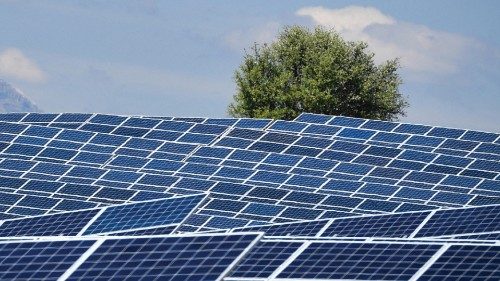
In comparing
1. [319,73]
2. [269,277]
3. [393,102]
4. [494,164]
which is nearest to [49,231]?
[269,277]

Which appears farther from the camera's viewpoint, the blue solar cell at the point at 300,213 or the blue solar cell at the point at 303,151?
the blue solar cell at the point at 303,151

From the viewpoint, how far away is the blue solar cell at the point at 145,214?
28.5 metres

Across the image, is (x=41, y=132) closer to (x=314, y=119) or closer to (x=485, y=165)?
(x=314, y=119)

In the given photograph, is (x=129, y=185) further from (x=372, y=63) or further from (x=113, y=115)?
(x=372, y=63)

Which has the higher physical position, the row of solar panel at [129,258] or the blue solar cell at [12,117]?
the blue solar cell at [12,117]

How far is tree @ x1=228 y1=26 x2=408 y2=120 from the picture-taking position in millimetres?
101000

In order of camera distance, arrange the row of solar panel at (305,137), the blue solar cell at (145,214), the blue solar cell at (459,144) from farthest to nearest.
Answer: the blue solar cell at (459,144)
the row of solar panel at (305,137)
the blue solar cell at (145,214)

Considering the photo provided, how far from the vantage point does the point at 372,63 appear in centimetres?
10875

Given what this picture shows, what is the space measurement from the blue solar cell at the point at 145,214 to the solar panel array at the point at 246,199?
0.05 meters

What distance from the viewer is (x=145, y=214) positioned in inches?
1160

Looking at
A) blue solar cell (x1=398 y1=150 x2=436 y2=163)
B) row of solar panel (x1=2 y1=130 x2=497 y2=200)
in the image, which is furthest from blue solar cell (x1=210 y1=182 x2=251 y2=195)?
blue solar cell (x1=398 y1=150 x2=436 y2=163)

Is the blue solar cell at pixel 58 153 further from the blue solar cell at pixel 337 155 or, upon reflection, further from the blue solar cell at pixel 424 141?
the blue solar cell at pixel 424 141

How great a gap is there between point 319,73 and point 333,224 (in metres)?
73.0

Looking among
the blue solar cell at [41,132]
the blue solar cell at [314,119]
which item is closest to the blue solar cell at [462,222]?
the blue solar cell at [41,132]
